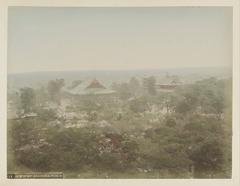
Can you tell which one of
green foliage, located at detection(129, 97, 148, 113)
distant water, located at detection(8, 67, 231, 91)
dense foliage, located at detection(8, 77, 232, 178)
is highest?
distant water, located at detection(8, 67, 231, 91)

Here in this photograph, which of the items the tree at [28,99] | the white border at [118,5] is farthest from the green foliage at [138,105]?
the tree at [28,99]

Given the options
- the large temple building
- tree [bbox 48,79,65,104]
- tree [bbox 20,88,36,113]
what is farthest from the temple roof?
tree [bbox 20,88,36,113]

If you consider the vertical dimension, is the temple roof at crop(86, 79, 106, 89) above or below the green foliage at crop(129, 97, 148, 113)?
above

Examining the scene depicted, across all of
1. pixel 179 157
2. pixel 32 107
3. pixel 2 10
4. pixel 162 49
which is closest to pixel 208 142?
pixel 179 157

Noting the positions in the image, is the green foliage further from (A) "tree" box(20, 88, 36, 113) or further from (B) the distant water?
(A) "tree" box(20, 88, 36, 113)

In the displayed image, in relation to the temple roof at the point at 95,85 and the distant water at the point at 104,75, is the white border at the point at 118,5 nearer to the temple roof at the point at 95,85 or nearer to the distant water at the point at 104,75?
the distant water at the point at 104,75
